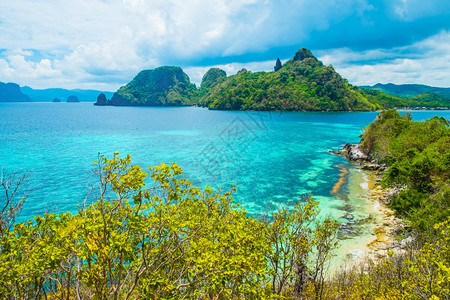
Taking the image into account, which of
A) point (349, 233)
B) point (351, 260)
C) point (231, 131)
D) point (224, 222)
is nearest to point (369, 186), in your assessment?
point (349, 233)

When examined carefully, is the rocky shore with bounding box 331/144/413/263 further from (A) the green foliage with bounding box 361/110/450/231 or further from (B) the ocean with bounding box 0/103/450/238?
(B) the ocean with bounding box 0/103/450/238

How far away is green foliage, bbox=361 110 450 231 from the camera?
73.2ft

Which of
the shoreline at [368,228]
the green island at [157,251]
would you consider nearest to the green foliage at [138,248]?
the green island at [157,251]

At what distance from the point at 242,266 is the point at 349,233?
24576 millimetres

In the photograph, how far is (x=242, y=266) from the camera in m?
8.12

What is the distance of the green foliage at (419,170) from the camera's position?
22.3 meters

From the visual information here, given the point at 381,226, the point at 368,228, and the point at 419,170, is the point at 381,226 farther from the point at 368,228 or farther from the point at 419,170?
the point at 419,170

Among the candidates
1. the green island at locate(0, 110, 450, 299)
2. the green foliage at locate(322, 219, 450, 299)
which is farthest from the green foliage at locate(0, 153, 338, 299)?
the green foliage at locate(322, 219, 450, 299)

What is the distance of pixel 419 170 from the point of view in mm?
29594

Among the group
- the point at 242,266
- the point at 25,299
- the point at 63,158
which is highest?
the point at 242,266

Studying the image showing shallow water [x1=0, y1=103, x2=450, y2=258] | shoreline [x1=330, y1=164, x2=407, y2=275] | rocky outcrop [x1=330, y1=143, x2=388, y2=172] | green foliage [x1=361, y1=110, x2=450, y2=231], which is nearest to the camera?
green foliage [x1=361, y1=110, x2=450, y2=231]

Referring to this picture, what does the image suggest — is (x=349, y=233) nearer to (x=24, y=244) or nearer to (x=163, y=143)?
(x=24, y=244)

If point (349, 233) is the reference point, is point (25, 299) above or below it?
above

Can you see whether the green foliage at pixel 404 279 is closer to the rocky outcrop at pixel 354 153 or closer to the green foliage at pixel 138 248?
the green foliage at pixel 138 248
